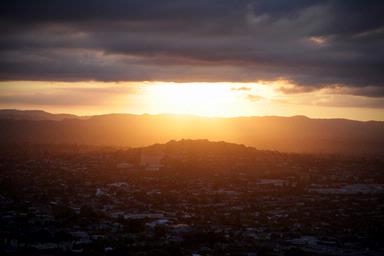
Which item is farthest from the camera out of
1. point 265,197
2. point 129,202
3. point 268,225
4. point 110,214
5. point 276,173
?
point 276,173

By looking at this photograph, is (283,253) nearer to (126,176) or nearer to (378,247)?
(378,247)

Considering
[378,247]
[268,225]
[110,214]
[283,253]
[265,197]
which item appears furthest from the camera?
[265,197]

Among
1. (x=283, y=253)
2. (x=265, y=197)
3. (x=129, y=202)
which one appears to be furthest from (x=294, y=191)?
(x=283, y=253)

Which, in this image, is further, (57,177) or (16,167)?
(16,167)

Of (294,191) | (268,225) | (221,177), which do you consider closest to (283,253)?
(268,225)

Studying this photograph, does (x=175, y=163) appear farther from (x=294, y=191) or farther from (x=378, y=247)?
(x=378, y=247)

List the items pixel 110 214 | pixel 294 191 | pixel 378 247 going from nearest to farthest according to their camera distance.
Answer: pixel 378 247 → pixel 110 214 → pixel 294 191
